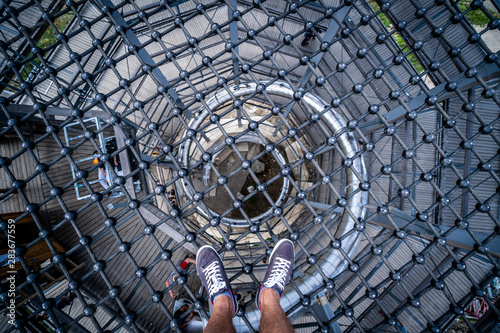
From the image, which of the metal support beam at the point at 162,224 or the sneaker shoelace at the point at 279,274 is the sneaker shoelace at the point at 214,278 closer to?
the metal support beam at the point at 162,224

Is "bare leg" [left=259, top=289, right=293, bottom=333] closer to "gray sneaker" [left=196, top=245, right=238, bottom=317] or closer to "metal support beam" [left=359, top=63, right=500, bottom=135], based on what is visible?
"gray sneaker" [left=196, top=245, right=238, bottom=317]

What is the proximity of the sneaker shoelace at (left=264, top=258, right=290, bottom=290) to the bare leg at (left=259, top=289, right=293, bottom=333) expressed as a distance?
172 mm

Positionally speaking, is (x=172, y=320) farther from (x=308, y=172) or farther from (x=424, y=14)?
(x=308, y=172)

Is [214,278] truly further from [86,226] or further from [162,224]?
[86,226]

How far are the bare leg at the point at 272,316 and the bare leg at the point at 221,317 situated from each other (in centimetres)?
68

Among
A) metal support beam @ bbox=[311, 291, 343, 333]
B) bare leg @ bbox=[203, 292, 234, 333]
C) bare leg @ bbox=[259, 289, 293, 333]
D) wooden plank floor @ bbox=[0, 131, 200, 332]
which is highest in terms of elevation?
wooden plank floor @ bbox=[0, 131, 200, 332]

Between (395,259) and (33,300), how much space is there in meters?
13.2

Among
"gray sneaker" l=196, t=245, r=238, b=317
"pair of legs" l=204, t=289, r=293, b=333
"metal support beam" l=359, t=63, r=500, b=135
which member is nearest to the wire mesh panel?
"metal support beam" l=359, t=63, r=500, b=135

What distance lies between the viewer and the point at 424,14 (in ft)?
17.6

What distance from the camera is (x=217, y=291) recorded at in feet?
17.9

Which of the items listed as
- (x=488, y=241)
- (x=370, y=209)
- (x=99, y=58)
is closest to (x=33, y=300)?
(x=99, y=58)

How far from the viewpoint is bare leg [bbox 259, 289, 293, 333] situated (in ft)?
15.4

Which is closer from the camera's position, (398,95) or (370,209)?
(398,95)

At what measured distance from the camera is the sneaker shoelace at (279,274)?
5.49 m
